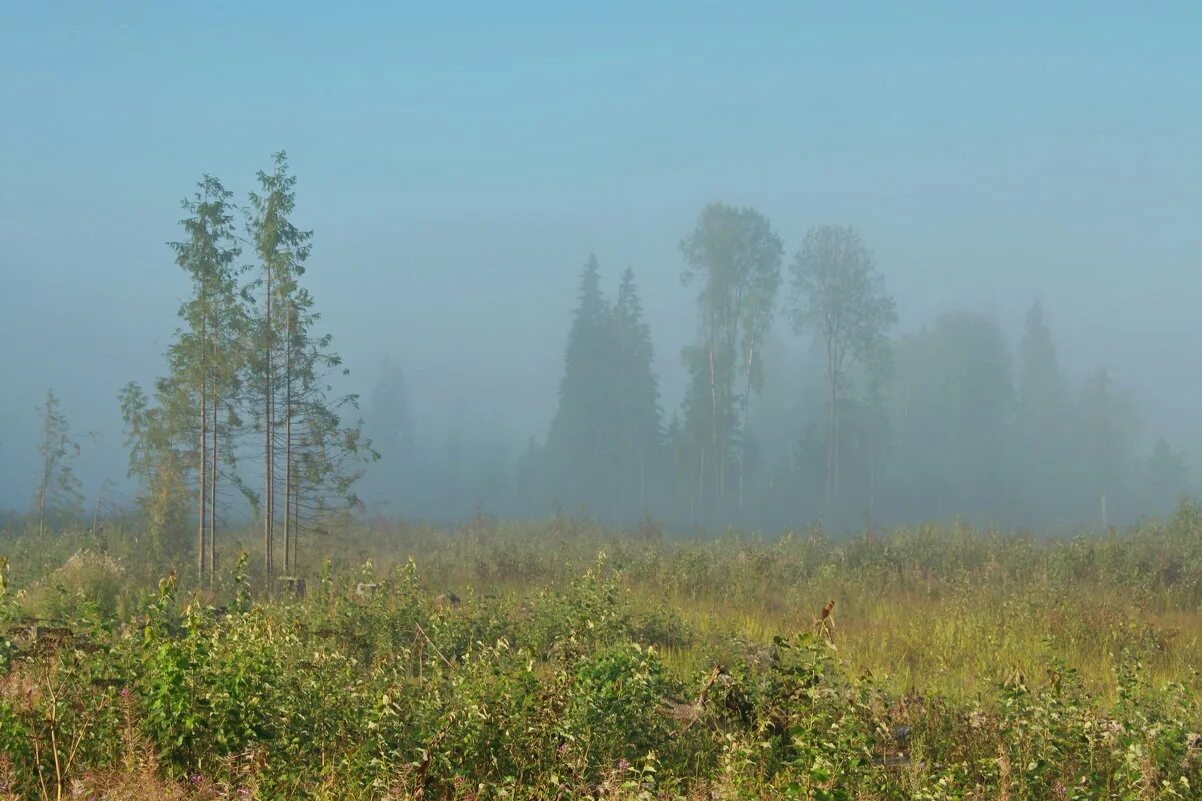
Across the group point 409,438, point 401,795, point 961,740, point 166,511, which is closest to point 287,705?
point 401,795

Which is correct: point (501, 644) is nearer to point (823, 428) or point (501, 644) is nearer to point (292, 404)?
point (292, 404)

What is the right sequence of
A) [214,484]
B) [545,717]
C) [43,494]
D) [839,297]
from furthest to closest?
1. [839,297]
2. [43,494]
3. [214,484]
4. [545,717]

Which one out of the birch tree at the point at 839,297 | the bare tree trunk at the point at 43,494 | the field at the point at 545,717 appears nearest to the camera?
the field at the point at 545,717

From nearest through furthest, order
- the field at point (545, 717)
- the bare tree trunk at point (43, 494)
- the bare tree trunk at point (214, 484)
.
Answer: the field at point (545, 717) → the bare tree trunk at point (214, 484) → the bare tree trunk at point (43, 494)

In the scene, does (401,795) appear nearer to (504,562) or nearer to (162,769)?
(162,769)

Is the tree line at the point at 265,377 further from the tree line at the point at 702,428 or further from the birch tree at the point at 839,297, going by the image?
the birch tree at the point at 839,297

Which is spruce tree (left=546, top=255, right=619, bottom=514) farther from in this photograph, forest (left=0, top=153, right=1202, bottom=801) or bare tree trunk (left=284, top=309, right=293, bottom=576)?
bare tree trunk (left=284, top=309, right=293, bottom=576)

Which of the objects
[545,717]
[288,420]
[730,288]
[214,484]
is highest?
[730,288]

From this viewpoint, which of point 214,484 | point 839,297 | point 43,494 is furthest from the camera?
point 839,297

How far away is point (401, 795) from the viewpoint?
197 inches

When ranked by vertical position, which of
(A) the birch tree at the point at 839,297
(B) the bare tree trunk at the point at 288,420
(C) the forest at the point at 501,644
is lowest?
(C) the forest at the point at 501,644

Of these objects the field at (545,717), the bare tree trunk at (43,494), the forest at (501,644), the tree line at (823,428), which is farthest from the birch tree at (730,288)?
the field at (545,717)

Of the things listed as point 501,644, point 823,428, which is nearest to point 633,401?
point 823,428

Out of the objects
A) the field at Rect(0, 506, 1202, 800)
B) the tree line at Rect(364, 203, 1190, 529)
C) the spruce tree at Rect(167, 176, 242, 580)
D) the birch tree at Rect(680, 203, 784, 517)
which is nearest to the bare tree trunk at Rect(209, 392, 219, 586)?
the spruce tree at Rect(167, 176, 242, 580)
